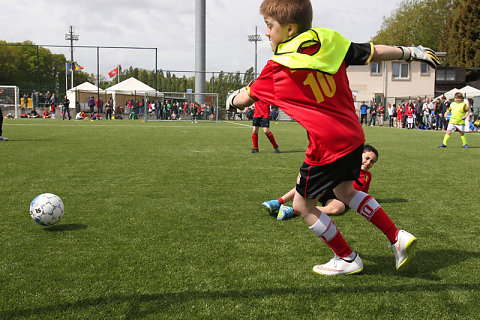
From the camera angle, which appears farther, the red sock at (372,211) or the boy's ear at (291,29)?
the red sock at (372,211)

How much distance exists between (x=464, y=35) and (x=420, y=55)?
56.4m

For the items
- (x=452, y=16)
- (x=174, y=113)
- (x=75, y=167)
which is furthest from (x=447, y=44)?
(x=75, y=167)

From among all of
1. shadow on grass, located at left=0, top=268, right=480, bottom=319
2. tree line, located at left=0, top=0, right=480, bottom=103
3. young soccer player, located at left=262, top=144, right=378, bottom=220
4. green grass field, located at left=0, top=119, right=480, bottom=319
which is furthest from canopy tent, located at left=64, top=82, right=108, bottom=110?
shadow on grass, located at left=0, top=268, right=480, bottom=319

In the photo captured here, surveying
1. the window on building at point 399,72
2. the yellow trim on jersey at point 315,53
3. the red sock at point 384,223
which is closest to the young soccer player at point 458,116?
the red sock at point 384,223

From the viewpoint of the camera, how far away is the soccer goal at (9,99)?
1391 inches

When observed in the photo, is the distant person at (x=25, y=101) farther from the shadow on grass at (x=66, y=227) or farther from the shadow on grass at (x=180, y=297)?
the shadow on grass at (x=180, y=297)

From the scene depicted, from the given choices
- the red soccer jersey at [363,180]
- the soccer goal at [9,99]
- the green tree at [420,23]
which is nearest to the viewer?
the red soccer jersey at [363,180]

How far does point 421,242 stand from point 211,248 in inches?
70.5

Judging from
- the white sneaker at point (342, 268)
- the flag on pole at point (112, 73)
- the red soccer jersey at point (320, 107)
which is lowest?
the white sneaker at point (342, 268)

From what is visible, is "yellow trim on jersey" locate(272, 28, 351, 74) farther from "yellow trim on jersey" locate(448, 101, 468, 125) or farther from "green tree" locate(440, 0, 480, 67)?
"green tree" locate(440, 0, 480, 67)

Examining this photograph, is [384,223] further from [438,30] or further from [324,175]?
[438,30]

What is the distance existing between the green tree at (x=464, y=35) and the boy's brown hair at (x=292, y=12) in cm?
5571

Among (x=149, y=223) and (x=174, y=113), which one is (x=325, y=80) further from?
(x=174, y=113)

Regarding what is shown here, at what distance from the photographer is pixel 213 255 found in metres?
3.15
